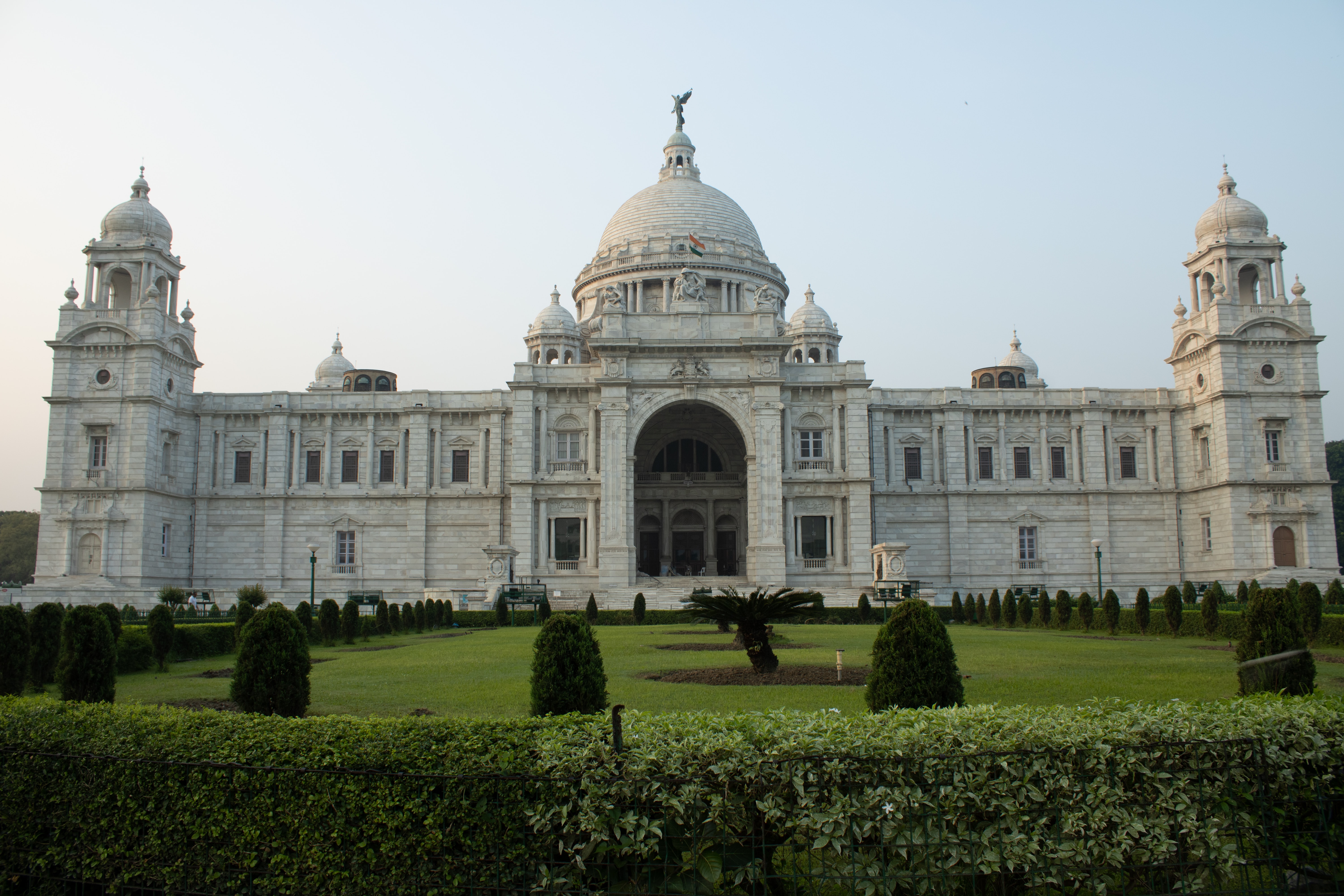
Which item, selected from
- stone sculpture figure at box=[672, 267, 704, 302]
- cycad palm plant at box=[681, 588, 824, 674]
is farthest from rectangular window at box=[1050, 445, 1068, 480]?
cycad palm plant at box=[681, 588, 824, 674]

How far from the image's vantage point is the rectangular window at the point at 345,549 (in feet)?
168

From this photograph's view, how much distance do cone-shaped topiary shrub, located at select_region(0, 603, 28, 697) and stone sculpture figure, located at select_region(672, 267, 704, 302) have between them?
36338 millimetres

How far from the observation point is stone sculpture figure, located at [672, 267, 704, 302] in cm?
4828

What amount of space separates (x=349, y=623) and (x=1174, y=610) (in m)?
23.4

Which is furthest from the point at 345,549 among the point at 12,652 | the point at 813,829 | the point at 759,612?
the point at 813,829

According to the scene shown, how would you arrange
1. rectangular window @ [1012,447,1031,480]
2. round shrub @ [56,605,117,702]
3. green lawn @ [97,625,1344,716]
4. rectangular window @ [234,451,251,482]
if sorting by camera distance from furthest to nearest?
1. rectangular window @ [1012,447,1031,480]
2. rectangular window @ [234,451,251,482]
3. green lawn @ [97,625,1344,716]
4. round shrub @ [56,605,117,702]

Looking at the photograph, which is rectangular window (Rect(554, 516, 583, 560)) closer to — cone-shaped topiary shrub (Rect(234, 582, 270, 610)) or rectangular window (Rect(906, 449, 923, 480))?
cone-shaped topiary shrub (Rect(234, 582, 270, 610))

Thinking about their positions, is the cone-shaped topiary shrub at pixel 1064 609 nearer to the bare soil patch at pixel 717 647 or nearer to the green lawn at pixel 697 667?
the green lawn at pixel 697 667

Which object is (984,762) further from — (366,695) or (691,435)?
(691,435)

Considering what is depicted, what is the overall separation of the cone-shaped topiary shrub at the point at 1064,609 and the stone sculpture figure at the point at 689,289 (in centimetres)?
2340

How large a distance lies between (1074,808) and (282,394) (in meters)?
52.1

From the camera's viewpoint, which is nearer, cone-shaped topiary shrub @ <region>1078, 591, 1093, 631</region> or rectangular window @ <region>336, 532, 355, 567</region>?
cone-shaped topiary shrub @ <region>1078, 591, 1093, 631</region>

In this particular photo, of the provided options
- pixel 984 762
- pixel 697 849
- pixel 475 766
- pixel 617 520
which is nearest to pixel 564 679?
pixel 475 766

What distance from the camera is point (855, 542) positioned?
1820 inches
